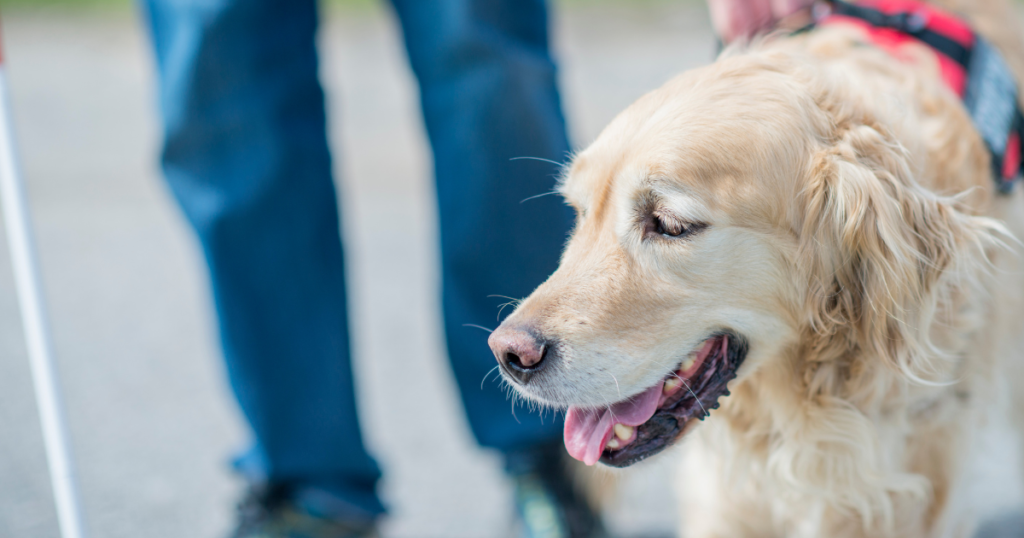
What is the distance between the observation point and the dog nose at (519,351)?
1.37m

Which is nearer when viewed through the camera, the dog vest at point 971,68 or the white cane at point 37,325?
the white cane at point 37,325

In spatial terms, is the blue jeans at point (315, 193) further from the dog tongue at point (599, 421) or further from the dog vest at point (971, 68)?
the dog vest at point (971, 68)

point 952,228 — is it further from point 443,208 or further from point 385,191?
point 385,191

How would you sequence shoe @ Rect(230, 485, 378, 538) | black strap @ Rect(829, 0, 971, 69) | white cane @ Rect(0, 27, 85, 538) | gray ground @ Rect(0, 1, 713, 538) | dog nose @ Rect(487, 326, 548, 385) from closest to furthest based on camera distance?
dog nose @ Rect(487, 326, 548, 385) → white cane @ Rect(0, 27, 85, 538) → black strap @ Rect(829, 0, 971, 69) → shoe @ Rect(230, 485, 378, 538) → gray ground @ Rect(0, 1, 713, 538)

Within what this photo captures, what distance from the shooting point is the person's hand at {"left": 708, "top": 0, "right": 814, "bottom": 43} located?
209 cm

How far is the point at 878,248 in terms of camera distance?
1.40 meters

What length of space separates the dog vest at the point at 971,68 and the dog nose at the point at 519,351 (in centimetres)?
107

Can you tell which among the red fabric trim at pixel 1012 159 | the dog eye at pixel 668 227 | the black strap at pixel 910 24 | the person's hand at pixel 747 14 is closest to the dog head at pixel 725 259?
the dog eye at pixel 668 227

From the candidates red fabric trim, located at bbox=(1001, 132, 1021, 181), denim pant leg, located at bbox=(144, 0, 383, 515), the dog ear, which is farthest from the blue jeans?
red fabric trim, located at bbox=(1001, 132, 1021, 181)

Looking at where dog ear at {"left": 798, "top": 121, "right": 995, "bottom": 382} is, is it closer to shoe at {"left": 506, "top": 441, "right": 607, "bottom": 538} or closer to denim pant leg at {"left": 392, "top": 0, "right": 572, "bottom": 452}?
denim pant leg at {"left": 392, "top": 0, "right": 572, "bottom": 452}

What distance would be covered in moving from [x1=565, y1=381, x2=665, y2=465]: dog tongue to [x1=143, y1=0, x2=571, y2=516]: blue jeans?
18.4 inches

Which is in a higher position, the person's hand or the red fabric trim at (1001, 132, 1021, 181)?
the person's hand

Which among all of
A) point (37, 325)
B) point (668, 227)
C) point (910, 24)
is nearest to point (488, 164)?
point (668, 227)

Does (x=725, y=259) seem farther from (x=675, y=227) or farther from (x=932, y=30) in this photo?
(x=932, y=30)
